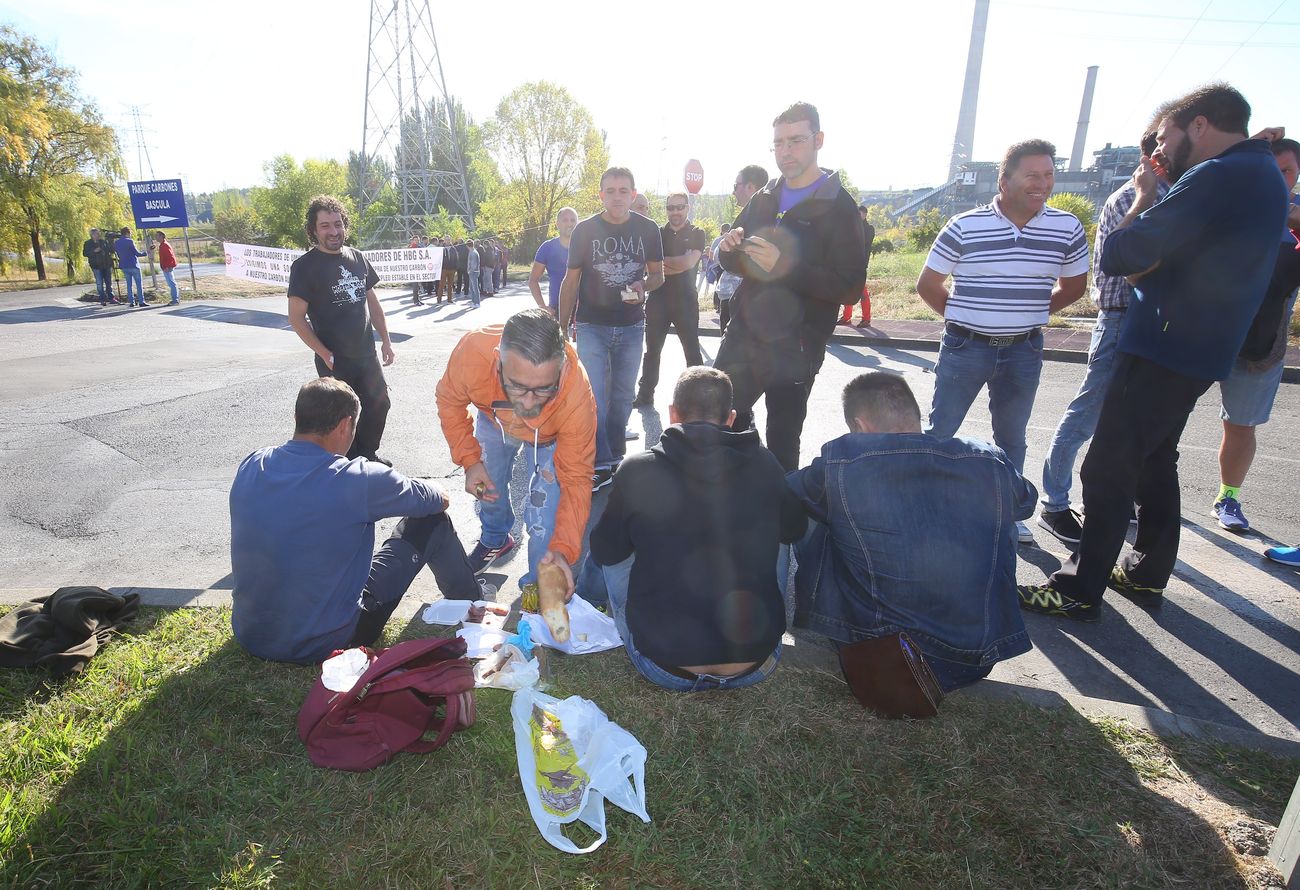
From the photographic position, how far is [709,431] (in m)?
2.26

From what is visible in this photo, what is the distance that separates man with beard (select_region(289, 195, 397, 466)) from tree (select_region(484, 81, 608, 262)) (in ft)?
122

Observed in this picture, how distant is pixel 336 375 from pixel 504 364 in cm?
248

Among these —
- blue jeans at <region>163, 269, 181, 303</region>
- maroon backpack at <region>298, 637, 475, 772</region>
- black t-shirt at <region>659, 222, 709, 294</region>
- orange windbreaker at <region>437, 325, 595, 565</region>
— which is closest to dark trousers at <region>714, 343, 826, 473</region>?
orange windbreaker at <region>437, 325, 595, 565</region>

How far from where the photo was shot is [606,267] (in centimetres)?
500

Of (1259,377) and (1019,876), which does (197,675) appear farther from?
(1259,377)

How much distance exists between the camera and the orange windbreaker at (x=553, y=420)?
9.20ft

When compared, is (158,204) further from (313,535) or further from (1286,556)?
(1286,556)

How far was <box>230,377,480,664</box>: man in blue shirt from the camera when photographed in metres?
2.42

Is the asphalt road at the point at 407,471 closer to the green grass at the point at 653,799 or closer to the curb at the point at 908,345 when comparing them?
the curb at the point at 908,345

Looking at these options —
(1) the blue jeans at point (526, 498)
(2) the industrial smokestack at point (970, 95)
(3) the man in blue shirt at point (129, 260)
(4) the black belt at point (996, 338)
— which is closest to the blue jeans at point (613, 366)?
(1) the blue jeans at point (526, 498)

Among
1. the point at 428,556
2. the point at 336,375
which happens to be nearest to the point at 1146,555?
the point at 428,556

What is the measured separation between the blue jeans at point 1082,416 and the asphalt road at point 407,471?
14.0 inches

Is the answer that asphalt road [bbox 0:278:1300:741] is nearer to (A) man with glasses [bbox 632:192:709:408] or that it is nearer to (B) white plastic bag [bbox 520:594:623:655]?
(A) man with glasses [bbox 632:192:709:408]

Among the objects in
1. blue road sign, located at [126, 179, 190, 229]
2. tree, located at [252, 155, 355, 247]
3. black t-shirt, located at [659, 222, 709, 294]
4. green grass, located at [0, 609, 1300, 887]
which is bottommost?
green grass, located at [0, 609, 1300, 887]
